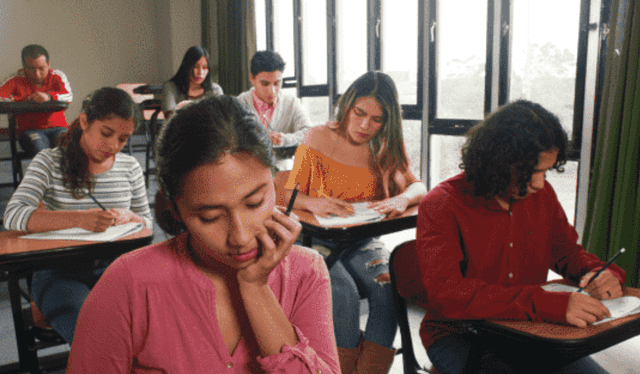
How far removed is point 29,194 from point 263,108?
80.2 inches

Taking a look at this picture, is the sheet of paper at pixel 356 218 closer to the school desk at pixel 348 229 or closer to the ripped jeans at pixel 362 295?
the school desk at pixel 348 229

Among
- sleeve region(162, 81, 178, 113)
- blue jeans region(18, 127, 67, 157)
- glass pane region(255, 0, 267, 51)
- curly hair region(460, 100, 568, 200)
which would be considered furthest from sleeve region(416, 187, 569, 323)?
glass pane region(255, 0, 267, 51)

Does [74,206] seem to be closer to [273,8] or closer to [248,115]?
[248,115]

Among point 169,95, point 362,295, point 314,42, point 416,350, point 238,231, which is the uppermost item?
point 314,42

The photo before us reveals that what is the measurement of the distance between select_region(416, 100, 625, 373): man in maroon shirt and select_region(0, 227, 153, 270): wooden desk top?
3.28 feet

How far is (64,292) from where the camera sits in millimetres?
1536

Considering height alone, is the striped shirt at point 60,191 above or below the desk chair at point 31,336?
above

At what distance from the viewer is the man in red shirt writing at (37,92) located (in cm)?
394

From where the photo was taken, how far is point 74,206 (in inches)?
71.3

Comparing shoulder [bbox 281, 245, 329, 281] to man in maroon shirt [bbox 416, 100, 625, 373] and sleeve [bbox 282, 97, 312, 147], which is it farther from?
sleeve [bbox 282, 97, 312, 147]

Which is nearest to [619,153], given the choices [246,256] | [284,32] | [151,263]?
[246,256]

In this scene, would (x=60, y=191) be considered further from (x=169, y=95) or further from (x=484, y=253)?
(x=169, y=95)

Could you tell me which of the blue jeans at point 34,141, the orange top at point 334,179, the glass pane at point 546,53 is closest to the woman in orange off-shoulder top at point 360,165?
the orange top at point 334,179

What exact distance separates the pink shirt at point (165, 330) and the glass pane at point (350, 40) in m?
3.42
